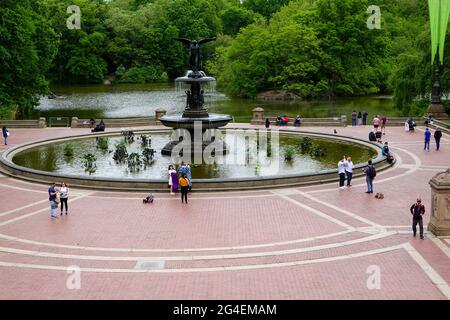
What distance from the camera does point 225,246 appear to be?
60.7 ft

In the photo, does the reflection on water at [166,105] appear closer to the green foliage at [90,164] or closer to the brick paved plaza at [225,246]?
the green foliage at [90,164]

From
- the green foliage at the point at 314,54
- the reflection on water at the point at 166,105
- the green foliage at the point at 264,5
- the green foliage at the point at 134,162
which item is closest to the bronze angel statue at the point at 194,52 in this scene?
the green foliage at the point at 134,162

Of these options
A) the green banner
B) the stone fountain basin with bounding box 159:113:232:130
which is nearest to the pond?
the stone fountain basin with bounding box 159:113:232:130

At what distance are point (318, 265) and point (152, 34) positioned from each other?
337 feet

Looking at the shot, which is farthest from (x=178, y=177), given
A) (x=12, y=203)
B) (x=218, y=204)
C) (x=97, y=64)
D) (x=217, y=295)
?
(x=97, y=64)

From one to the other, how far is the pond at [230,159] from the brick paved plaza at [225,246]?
319 centimetres

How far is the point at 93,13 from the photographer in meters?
114

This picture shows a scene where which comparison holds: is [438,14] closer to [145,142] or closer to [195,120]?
[195,120]

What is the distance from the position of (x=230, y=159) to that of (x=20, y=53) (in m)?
30.4

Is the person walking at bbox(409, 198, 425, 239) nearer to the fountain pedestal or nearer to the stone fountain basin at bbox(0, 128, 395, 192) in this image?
the stone fountain basin at bbox(0, 128, 395, 192)

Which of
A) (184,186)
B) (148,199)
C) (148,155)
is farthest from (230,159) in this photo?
(148,199)

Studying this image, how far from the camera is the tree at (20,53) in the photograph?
53562 mm

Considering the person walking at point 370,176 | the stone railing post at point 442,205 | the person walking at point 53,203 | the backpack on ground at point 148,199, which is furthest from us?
the person walking at point 370,176

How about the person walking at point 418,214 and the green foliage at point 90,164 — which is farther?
the green foliage at point 90,164
